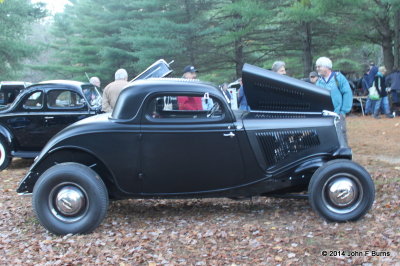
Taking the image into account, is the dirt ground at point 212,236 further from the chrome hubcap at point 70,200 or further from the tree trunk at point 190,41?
the tree trunk at point 190,41

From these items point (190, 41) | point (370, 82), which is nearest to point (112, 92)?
point (370, 82)

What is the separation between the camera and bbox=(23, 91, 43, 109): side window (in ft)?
29.3

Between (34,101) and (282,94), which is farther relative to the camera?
(34,101)

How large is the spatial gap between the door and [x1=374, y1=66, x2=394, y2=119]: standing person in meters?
11.5

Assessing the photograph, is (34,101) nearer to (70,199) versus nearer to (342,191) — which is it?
(70,199)

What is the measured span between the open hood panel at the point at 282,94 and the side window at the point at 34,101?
511 centimetres

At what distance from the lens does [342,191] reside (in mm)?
5082

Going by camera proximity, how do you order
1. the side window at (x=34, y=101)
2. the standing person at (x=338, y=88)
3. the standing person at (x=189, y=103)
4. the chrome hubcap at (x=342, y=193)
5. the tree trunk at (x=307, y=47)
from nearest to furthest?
1. the chrome hubcap at (x=342, y=193)
2. the standing person at (x=189, y=103)
3. the standing person at (x=338, y=88)
4. the side window at (x=34, y=101)
5. the tree trunk at (x=307, y=47)

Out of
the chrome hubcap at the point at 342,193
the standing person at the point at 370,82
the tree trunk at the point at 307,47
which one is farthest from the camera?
the tree trunk at the point at 307,47

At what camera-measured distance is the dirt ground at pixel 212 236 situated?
4324 millimetres

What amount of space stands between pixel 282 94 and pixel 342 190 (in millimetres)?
1410

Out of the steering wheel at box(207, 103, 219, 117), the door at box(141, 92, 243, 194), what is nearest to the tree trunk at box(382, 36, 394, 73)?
the steering wheel at box(207, 103, 219, 117)

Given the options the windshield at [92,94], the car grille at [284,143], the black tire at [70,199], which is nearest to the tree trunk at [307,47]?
the windshield at [92,94]

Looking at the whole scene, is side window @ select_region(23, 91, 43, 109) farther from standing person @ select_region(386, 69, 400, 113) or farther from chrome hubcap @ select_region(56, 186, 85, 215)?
standing person @ select_region(386, 69, 400, 113)
